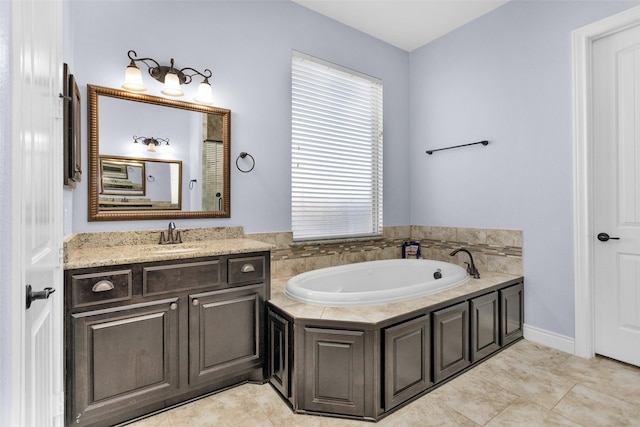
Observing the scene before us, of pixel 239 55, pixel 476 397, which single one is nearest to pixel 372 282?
pixel 476 397

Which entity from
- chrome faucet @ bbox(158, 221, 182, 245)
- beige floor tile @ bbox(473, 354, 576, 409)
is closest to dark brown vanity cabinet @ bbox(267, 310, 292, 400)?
chrome faucet @ bbox(158, 221, 182, 245)

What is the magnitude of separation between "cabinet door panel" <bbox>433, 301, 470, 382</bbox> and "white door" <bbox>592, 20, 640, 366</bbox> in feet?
3.67

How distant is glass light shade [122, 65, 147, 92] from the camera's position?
2115 mm

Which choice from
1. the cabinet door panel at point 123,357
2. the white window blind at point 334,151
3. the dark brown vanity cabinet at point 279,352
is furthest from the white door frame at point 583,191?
the cabinet door panel at point 123,357

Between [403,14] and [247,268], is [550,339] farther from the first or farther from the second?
[403,14]

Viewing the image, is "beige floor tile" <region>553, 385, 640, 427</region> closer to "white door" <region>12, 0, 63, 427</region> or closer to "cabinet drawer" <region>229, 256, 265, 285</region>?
"cabinet drawer" <region>229, 256, 265, 285</region>

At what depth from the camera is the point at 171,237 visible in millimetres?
2287

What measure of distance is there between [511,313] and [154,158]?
304cm

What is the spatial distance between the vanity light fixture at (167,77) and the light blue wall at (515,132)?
7.73 feet

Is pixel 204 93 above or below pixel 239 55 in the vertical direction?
below

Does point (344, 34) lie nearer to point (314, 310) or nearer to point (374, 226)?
point (374, 226)

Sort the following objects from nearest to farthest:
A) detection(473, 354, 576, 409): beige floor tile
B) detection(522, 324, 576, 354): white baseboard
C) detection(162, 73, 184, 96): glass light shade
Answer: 1. detection(473, 354, 576, 409): beige floor tile
2. detection(162, 73, 184, 96): glass light shade
3. detection(522, 324, 576, 354): white baseboard

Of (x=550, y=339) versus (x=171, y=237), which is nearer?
(x=171, y=237)

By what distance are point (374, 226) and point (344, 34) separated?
6.38 ft
